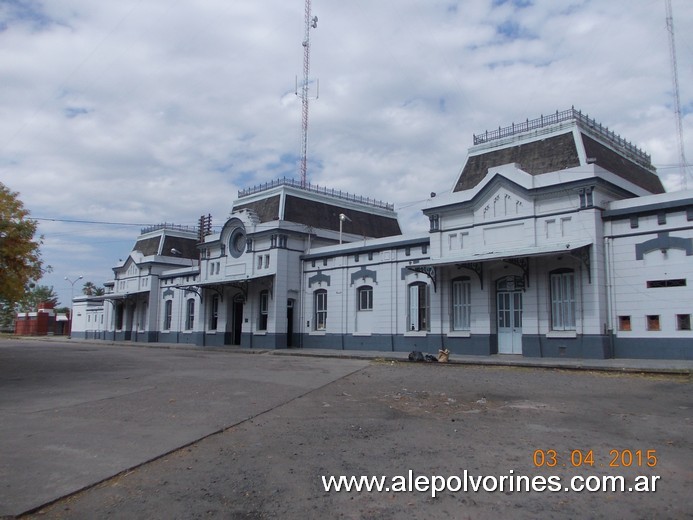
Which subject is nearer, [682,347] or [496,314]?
[682,347]

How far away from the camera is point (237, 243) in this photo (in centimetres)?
3522

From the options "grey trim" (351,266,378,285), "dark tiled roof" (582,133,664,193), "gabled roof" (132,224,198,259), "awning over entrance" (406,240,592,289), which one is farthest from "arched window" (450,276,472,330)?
"gabled roof" (132,224,198,259)

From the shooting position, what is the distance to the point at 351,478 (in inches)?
236

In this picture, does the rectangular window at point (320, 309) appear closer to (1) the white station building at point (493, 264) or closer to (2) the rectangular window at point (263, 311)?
(1) the white station building at point (493, 264)

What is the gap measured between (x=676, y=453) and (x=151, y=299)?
42925 mm

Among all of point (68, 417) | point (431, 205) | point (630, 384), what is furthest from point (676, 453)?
point (431, 205)

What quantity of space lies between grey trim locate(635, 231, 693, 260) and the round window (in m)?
22.4

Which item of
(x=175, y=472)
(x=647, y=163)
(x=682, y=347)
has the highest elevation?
(x=647, y=163)

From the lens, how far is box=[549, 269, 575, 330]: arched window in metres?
20.6

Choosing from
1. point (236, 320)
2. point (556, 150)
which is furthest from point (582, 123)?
point (236, 320)

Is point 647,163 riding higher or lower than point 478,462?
higher

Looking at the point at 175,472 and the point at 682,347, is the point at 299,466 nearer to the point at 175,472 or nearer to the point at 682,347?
the point at 175,472

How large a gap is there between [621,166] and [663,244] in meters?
6.83
